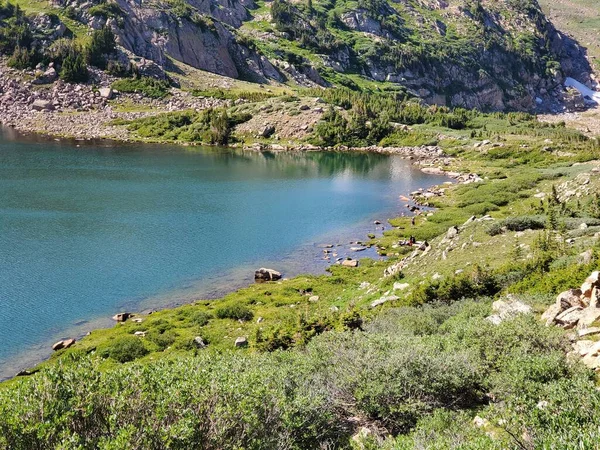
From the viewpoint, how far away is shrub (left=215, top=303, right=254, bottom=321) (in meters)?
33.0

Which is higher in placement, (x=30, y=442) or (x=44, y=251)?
(x=30, y=442)

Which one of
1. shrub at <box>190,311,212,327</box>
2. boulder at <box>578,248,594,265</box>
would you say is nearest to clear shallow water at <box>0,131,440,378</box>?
shrub at <box>190,311,212,327</box>

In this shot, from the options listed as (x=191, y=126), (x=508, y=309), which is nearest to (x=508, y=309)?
(x=508, y=309)

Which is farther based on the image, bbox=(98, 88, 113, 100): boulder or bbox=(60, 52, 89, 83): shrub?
bbox=(98, 88, 113, 100): boulder

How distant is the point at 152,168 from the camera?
92062 millimetres

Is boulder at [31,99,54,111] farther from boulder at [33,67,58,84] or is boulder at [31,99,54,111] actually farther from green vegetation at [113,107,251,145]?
green vegetation at [113,107,251,145]

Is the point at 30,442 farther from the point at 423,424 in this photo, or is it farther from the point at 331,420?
the point at 423,424

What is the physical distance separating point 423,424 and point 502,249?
22172 mm

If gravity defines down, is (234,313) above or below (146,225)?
below

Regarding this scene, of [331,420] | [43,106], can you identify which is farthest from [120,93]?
[331,420]

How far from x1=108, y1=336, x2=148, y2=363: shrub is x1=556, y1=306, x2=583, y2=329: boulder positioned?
2169cm

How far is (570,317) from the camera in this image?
53.3 ft

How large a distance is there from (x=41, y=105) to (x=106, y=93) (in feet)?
61.3

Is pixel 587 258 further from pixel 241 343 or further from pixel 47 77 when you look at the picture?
pixel 47 77
